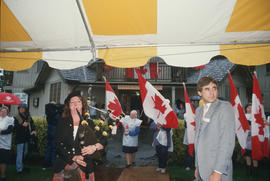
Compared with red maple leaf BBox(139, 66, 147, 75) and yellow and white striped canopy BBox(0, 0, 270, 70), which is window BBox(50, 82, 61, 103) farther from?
yellow and white striped canopy BBox(0, 0, 270, 70)

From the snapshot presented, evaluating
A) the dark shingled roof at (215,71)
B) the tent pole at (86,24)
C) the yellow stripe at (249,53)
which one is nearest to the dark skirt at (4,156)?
the tent pole at (86,24)

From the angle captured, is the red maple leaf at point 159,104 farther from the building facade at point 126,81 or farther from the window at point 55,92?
the window at point 55,92

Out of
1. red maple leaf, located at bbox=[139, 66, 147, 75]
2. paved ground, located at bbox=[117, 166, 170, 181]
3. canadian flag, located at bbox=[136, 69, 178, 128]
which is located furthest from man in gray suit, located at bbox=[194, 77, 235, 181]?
red maple leaf, located at bbox=[139, 66, 147, 75]

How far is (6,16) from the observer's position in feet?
9.49

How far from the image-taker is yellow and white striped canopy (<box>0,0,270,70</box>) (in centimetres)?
256

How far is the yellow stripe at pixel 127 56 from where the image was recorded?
3.20 meters

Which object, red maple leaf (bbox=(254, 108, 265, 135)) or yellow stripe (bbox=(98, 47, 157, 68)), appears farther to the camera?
red maple leaf (bbox=(254, 108, 265, 135))

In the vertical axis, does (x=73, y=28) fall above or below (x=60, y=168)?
above

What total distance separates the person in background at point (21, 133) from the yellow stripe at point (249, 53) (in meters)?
5.76

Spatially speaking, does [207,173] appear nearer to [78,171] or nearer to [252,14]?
[78,171]

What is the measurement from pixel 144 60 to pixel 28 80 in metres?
19.6

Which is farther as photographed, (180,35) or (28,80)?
(28,80)

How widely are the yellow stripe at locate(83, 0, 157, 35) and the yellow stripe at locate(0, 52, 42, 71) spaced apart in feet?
5.00

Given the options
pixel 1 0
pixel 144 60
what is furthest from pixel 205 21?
pixel 1 0
